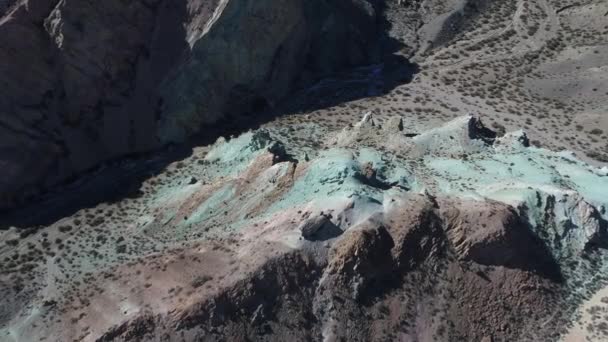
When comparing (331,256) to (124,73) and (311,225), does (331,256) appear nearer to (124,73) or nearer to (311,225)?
(311,225)

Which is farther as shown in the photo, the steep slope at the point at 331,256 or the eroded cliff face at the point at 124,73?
the eroded cliff face at the point at 124,73

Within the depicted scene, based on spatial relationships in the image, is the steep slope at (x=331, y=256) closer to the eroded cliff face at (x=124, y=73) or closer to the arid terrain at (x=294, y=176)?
the arid terrain at (x=294, y=176)

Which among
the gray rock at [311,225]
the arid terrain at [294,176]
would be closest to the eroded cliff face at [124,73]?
the arid terrain at [294,176]

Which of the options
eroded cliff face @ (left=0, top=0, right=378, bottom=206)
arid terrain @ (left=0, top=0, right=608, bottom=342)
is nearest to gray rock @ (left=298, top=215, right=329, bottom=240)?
arid terrain @ (left=0, top=0, right=608, bottom=342)

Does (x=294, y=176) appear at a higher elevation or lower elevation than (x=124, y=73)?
lower

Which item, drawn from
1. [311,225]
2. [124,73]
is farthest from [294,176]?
[124,73]
